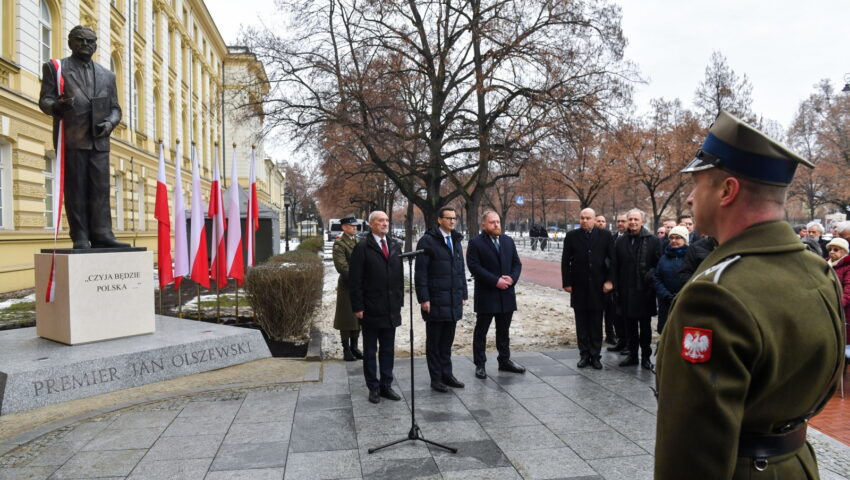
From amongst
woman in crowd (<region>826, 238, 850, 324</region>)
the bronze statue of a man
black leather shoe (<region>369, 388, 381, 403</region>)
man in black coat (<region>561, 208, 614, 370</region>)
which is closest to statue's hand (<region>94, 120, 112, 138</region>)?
the bronze statue of a man

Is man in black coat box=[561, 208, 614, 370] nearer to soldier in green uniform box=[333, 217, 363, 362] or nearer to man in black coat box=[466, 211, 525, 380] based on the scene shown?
man in black coat box=[466, 211, 525, 380]

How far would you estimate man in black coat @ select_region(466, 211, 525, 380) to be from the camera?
7.02 m

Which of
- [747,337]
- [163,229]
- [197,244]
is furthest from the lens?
[197,244]

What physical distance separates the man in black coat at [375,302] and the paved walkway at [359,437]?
30 centimetres

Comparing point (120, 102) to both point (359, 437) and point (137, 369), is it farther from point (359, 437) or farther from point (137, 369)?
point (359, 437)

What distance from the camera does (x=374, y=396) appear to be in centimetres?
596

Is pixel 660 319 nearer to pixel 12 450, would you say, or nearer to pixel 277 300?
pixel 277 300

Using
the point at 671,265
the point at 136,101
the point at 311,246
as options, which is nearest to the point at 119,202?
the point at 136,101

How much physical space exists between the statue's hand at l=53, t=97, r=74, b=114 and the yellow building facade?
3093 millimetres

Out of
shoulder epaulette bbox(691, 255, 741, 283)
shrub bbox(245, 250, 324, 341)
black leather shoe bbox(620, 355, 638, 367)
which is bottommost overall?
black leather shoe bbox(620, 355, 638, 367)

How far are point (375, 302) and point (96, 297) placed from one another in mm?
A: 3789

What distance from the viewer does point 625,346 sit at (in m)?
8.61

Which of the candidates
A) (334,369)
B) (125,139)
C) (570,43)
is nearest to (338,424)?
(334,369)

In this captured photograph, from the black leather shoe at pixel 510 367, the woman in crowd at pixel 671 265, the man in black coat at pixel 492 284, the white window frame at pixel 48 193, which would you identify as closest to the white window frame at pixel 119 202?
the white window frame at pixel 48 193
